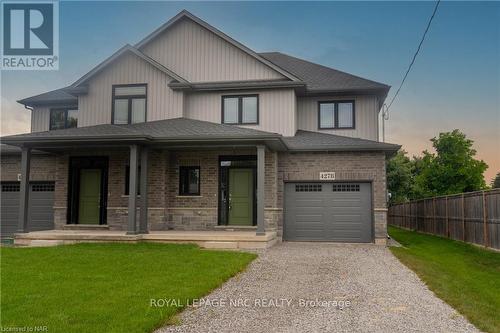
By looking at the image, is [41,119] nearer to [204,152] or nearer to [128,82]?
[128,82]

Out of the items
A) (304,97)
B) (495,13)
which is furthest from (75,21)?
(495,13)

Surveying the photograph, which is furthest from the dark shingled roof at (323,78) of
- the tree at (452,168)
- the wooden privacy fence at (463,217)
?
the tree at (452,168)

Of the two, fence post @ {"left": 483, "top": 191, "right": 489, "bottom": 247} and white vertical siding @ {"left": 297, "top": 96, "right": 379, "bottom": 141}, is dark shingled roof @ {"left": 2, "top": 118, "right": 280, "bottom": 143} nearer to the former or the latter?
white vertical siding @ {"left": 297, "top": 96, "right": 379, "bottom": 141}

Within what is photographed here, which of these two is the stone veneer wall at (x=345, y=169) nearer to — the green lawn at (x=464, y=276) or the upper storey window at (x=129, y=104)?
the green lawn at (x=464, y=276)

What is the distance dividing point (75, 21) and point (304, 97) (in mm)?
9877

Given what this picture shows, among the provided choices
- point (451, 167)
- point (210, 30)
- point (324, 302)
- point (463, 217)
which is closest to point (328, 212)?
point (463, 217)

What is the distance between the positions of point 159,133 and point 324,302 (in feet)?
27.4

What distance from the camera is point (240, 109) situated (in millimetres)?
15688

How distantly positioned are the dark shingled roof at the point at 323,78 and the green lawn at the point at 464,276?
595cm

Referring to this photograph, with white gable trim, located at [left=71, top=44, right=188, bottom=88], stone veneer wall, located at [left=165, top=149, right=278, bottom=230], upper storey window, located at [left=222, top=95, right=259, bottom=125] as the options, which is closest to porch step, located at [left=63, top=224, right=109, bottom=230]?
stone veneer wall, located at [left=165, top=149, right=278, bottom=230]

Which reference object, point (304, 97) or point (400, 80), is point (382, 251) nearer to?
point (304, 97)

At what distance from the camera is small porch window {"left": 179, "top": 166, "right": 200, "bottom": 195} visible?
14875 millimetres

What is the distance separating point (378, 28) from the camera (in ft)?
58.2

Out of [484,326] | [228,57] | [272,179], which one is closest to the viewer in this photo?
[484,326]
